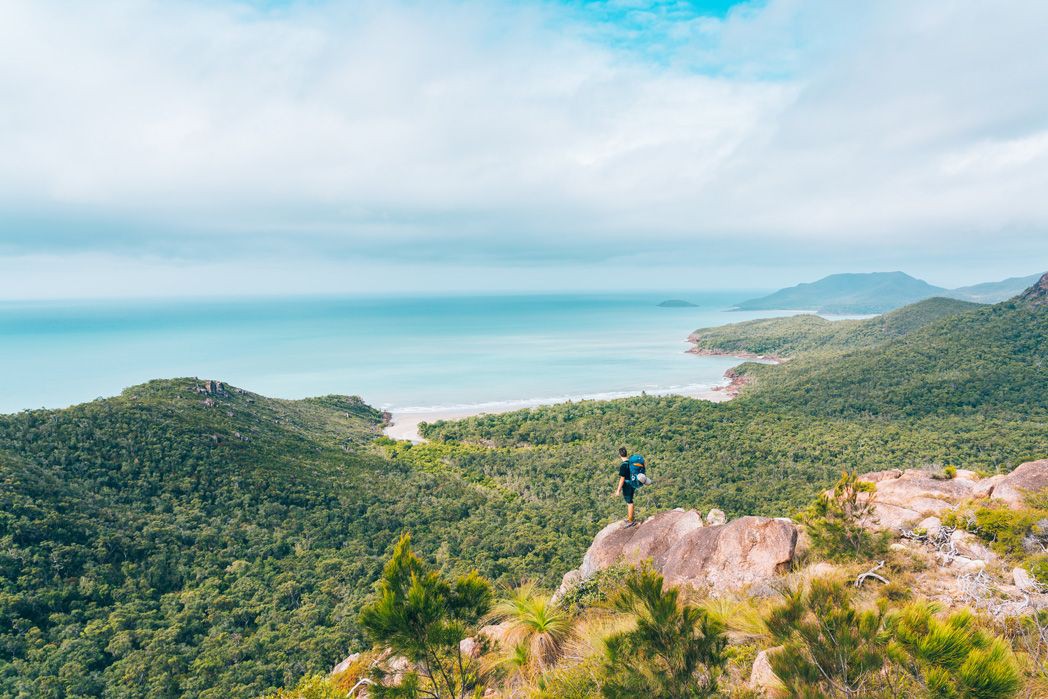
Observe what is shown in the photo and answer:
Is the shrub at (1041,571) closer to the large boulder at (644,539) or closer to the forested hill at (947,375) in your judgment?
the large boulder at (644,539)

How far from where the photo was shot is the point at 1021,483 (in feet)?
41.3

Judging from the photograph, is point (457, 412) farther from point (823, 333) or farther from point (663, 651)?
point (823, 333)

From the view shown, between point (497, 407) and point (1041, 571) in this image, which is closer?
point (1041, 571)

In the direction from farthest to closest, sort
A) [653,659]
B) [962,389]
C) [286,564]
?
[962,389] → [286,564] → [653,659]

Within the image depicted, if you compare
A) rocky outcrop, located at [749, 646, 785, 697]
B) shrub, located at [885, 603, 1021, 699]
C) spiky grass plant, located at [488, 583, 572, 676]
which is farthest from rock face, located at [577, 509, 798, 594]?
shrub, located at [885, 603, 1021, 699]

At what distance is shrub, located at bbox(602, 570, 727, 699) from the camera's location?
4426mm

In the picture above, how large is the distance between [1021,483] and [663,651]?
1442cm

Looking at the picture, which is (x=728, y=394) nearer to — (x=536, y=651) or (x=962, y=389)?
(x=962, y=389)

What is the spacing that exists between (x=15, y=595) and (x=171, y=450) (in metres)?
16.0

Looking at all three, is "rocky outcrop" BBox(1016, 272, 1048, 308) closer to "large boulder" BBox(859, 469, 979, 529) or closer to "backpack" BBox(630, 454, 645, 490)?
"large boulder" BBox(859, 469, 979, 529)

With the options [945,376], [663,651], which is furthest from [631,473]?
[945,376]

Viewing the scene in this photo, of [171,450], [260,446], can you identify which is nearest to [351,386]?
[260,446]

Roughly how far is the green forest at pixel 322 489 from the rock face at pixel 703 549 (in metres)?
7.16

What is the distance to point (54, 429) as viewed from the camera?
3541 centimetres
